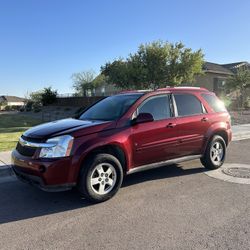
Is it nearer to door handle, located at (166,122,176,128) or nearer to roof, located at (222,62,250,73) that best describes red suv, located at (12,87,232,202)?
door handle, located at (166,122,176,128)

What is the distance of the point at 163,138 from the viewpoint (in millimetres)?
5969

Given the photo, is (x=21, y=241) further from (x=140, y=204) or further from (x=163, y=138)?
(x=163, y=138)

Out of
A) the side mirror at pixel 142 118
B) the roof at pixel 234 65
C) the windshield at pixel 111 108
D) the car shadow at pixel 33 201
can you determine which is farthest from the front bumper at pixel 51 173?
the roof at pixel 234 65

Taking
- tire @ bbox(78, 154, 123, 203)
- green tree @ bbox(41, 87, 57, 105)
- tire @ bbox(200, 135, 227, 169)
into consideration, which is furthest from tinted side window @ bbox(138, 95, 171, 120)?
green tree @ bbox(41, 87, 57, 105)

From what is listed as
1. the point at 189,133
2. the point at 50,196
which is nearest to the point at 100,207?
the point at 50,196

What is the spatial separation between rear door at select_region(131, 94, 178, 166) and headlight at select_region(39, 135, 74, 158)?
120 centimetres

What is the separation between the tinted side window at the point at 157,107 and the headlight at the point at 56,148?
5.12ft

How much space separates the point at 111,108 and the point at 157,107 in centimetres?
87

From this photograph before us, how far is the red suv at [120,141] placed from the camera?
15.9ft

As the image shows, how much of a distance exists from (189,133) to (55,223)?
3.27 meters

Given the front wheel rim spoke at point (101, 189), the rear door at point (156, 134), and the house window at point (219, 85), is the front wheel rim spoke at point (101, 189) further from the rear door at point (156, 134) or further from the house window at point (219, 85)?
→ the house window at point (219, 85)

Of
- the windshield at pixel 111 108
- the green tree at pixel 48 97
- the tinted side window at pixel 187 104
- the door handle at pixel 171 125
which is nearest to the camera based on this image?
the windshield at pixel 111 108

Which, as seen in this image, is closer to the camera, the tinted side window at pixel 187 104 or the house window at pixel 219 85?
the tinted side window at pixel 187 104

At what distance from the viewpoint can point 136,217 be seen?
4484mm
